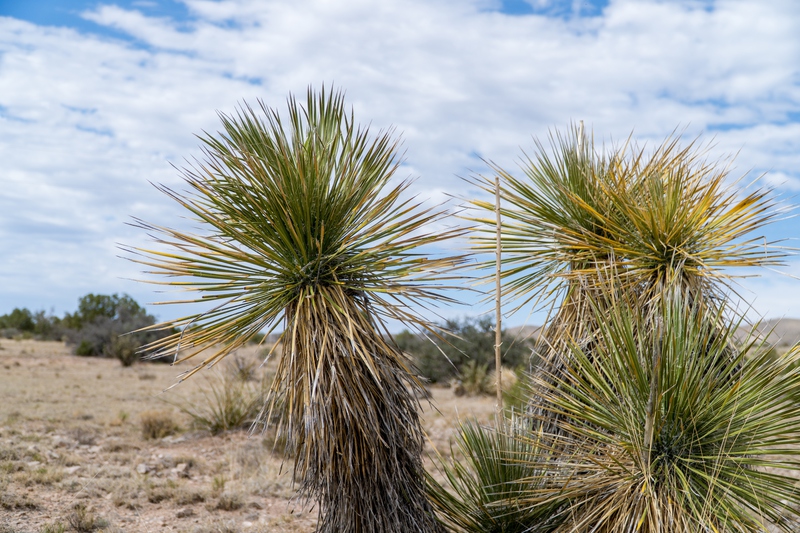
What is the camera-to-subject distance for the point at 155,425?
12.3 m

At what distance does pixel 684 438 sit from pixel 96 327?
3057cm

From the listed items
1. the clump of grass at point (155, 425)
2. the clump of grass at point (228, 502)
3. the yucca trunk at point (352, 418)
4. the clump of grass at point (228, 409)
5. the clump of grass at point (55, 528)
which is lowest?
the clump of grass at point (228, 502)

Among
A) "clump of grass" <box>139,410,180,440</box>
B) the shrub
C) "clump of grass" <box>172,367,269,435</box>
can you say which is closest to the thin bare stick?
"clump of grass" <box>172,367,269,435</box>

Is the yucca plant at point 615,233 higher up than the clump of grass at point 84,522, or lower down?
higher up

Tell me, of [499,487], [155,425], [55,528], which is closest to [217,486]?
[55,528]

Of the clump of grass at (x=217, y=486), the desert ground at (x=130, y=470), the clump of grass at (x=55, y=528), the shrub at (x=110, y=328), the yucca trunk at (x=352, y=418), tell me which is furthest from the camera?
the shrub at (x=110, y=328)

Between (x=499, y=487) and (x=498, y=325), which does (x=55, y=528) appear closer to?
(x=499, y=487)

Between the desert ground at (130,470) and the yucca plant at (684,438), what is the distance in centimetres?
137

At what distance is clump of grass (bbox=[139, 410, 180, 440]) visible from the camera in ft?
40.3

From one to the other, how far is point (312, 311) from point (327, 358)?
395 mm

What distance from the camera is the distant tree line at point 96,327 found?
91.1ft

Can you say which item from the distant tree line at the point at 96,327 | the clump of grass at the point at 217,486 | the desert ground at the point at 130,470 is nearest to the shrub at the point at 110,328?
the distant tree line at the point at 96,327

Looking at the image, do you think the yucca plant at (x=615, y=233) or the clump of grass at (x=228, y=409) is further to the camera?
the clump of grass at (x=228, y=409)

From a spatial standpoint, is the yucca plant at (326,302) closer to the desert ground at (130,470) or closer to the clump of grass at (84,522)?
the desert ground at (130,470)
